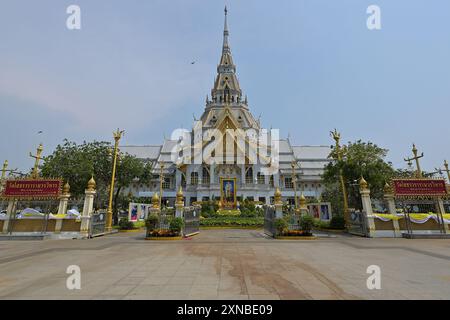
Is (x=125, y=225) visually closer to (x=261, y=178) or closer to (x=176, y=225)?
(x=176, y=225)

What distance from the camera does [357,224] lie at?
51.7 feet

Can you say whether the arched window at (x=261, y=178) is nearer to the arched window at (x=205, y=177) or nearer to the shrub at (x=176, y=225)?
the arched window at (x=205, y=177)

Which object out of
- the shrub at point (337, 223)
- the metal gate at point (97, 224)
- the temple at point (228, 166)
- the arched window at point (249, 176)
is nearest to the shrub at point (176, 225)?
the metal gate at point (97, 224)

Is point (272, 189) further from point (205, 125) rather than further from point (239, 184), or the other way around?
point (205, 125)

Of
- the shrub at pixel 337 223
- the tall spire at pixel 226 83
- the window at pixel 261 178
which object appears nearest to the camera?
the shrub at pixel 337 223

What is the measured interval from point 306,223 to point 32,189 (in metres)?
17.9

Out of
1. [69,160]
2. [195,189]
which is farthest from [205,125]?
[69,160]

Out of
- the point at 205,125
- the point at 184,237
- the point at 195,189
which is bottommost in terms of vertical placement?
the point at 184,237

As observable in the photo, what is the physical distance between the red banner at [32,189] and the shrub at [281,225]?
47.1 ft

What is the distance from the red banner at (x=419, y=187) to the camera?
1430 cm

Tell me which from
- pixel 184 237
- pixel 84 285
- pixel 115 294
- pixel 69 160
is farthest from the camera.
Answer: pixel 69 160

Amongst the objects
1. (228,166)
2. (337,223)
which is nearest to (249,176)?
(228,166)
